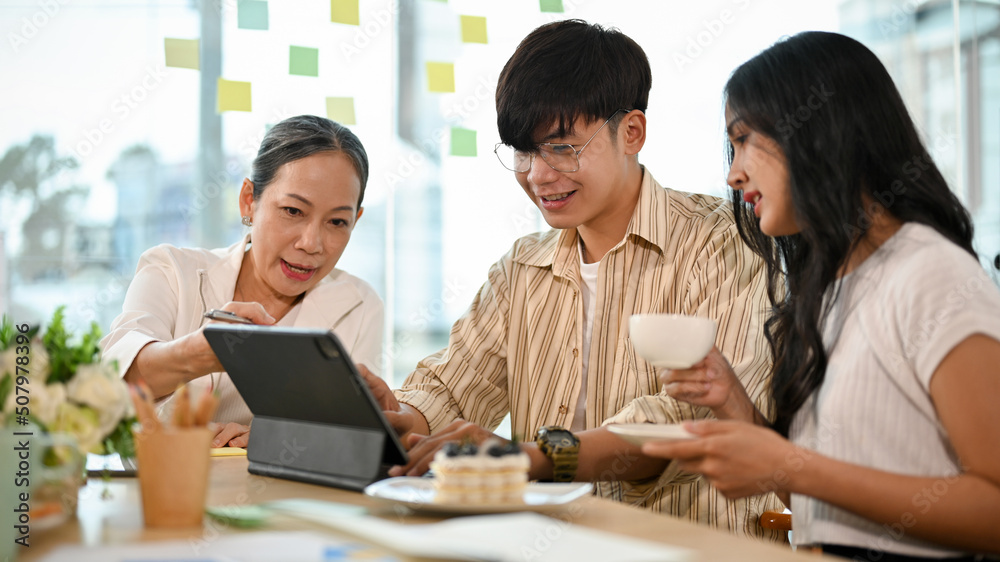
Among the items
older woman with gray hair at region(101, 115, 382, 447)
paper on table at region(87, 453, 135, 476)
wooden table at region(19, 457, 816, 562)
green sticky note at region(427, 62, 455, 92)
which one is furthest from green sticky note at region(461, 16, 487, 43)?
wooden table at region(19, 457, 816, 562)

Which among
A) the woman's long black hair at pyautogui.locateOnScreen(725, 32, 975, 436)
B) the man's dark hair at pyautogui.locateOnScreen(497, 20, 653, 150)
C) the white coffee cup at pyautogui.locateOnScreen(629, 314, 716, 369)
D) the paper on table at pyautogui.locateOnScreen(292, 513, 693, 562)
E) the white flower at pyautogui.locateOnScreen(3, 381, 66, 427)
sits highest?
the man's dark hair at pyautogui.locateOnScreen(497, 20, 653, 150)

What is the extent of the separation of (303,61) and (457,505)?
264 centimetres

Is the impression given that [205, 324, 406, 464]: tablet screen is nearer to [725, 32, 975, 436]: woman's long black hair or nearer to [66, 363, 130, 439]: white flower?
[66, 363, 130, 439]: white flower

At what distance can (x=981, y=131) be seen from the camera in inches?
162

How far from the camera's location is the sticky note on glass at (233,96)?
3115 millimetres

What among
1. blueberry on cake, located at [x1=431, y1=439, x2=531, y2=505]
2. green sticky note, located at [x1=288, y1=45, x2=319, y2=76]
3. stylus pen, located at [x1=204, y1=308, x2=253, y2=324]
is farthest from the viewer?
green sticky note, located at [x1=288, y1=45, x2=319, y2=76]

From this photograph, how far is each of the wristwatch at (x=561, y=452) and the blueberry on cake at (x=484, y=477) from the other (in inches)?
14.7

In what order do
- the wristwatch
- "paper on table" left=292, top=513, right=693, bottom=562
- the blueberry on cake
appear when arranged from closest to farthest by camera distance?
"paper on table" left=292, top=513, right=693, bottom=562 → the blueberry on cake → the wristwatch

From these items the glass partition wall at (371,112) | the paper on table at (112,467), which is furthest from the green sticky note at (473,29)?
the paper on table at (112,467)

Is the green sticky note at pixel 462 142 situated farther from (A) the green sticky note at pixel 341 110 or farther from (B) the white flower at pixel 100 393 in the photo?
(B) the white flower at pixel 100 393

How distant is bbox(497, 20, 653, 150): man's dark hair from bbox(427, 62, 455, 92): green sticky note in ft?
5.14

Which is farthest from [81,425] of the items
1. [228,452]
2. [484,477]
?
[228,452]

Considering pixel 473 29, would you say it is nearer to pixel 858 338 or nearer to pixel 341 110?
pixel 341 110

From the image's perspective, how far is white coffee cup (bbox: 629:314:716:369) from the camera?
1.21m
